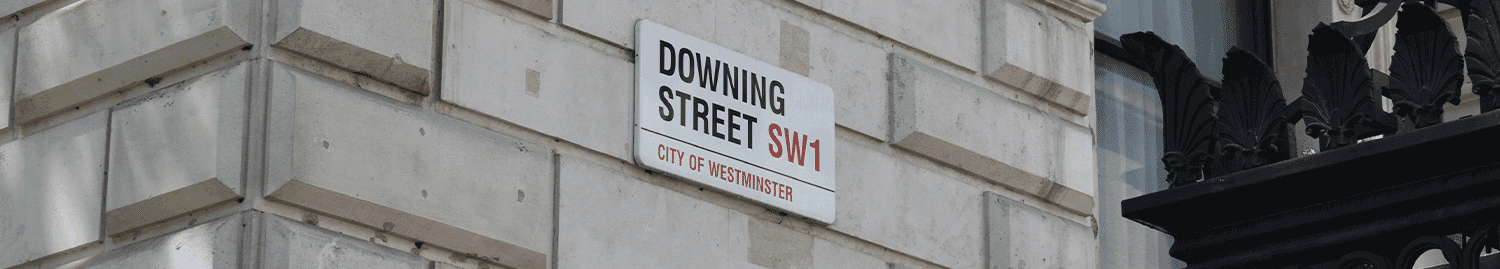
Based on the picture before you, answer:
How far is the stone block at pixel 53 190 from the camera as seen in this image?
6.19m

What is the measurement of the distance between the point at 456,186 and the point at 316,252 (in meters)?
0.60

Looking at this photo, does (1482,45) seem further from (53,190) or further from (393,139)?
(53,190)

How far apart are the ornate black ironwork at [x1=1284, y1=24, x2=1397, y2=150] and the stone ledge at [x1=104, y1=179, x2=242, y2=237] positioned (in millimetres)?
3523

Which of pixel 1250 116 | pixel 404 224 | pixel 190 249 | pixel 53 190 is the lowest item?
pixel 1250 116

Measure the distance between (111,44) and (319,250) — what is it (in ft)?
3.57

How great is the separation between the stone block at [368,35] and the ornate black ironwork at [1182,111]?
3.15 m

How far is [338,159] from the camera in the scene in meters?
5.97

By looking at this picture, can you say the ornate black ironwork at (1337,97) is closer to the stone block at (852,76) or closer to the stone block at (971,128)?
the stone block at (852,76)

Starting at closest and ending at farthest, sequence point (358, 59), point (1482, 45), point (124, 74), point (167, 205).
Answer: point (1482, 45) → point (167, 205) → point (358, 59) → point (124, 74)

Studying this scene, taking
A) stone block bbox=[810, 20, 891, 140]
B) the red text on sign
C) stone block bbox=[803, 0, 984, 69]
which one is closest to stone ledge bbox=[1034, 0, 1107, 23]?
stone block bbox=[803, 0, 984, 69]

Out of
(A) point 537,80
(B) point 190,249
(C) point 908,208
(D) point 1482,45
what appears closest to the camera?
(D) point 1482,45

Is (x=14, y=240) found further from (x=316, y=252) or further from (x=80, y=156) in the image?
(x=316, y=252)

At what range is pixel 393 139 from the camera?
6156mm

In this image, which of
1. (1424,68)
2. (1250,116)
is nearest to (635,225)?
(1250,116)
